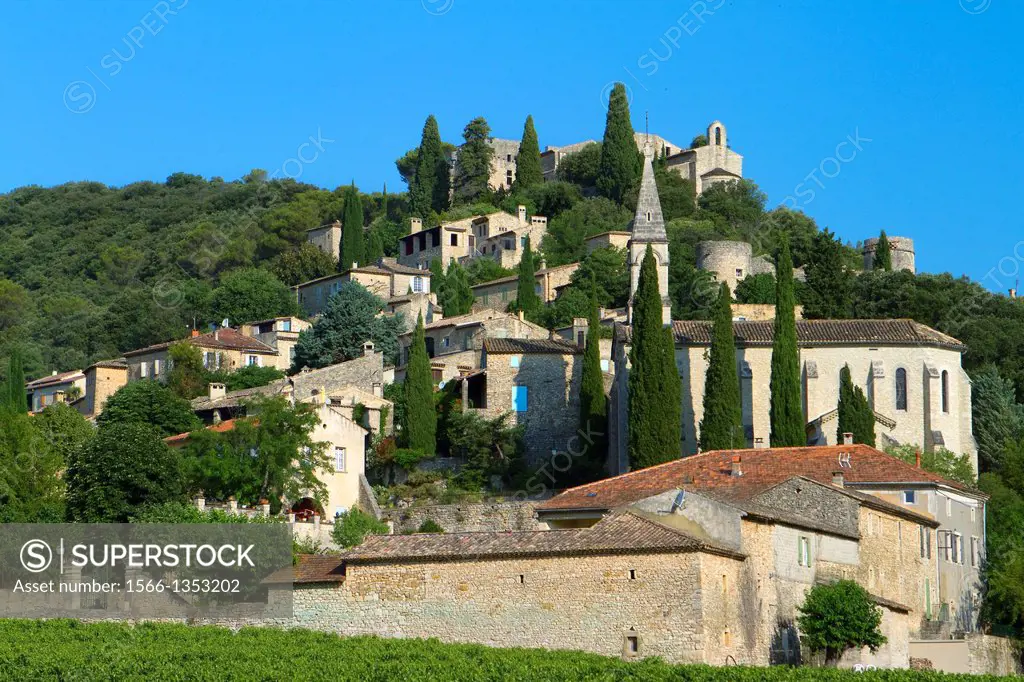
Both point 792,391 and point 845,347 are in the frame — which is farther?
point 845,347

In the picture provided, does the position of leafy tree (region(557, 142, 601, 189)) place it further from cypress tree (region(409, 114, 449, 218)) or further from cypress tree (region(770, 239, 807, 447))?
cypress tree (region(770, 239, 807, 447))

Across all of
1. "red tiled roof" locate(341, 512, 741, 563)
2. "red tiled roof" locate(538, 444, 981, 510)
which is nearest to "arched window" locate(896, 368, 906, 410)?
"red tiled roof" locate(538, 444, 981, 510)

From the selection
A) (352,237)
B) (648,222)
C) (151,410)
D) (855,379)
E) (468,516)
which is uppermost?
(352,237)

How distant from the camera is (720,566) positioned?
1385 inches

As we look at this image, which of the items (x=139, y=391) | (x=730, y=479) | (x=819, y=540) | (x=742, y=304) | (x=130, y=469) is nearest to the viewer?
(x=819, y=540)

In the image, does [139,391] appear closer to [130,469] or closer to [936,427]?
[130,469]

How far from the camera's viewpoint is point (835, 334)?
6372cm

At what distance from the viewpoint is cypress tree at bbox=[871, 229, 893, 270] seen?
299 feet

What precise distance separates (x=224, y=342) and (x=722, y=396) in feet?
95.0

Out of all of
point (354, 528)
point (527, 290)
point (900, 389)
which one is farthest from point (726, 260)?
point (354, 528)

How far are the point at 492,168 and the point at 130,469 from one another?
6643 centimetres

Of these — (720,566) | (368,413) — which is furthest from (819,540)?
(368,413)

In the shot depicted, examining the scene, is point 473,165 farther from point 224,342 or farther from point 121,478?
point 121,478

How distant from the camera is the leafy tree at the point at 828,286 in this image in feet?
256
